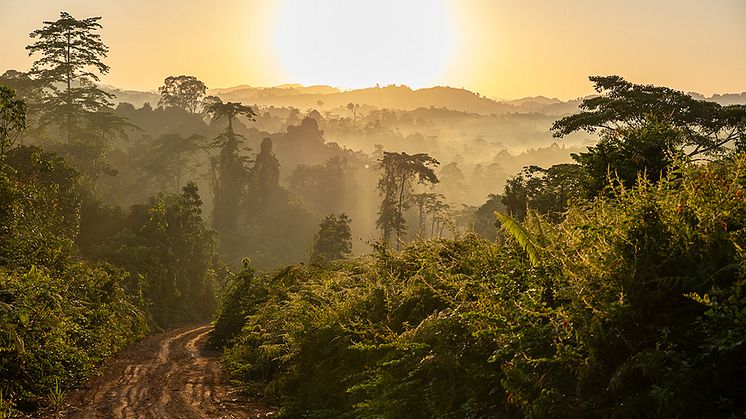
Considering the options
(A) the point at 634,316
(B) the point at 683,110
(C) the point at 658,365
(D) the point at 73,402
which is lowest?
(D) the point at 73,402

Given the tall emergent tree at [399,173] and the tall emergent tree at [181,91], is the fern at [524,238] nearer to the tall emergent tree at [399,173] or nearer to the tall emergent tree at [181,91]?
the tall emergent tree at [399,173]

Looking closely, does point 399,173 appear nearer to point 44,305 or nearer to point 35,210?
point 35,210

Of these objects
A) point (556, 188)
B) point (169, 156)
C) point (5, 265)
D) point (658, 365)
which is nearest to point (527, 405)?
point (658, 365)

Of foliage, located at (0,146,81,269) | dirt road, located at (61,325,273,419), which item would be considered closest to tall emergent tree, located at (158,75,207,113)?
foliage, located at (0,146,81,269)

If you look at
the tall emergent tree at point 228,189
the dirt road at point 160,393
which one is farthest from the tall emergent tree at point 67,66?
the dirt road at point 160,393

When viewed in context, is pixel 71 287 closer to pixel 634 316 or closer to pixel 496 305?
pixel 496 305

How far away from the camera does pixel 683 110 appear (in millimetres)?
29906

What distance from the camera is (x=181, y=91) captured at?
101000 millimetres

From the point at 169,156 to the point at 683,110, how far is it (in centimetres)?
5620

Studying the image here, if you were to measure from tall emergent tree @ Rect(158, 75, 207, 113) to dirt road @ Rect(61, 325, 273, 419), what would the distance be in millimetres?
92681

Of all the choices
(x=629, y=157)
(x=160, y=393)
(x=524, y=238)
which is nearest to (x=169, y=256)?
(x=160, y=393)

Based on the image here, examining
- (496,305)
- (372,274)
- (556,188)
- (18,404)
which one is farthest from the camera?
(556,188)

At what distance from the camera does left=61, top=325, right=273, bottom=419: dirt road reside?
9.62 meters

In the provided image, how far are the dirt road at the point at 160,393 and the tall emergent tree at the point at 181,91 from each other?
304 ft
